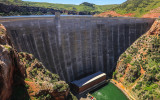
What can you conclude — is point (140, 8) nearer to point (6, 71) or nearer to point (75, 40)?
point (75, 40)

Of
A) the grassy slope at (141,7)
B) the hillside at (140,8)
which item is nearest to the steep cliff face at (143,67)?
the hillside at (140,8)

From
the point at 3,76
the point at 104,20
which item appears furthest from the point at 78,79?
the point at 3,76

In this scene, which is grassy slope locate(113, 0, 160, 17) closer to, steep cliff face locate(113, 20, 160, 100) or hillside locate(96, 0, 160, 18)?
hillside locate(96, 0, 160, 18)

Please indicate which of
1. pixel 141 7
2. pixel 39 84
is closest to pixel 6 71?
pixel 39 84

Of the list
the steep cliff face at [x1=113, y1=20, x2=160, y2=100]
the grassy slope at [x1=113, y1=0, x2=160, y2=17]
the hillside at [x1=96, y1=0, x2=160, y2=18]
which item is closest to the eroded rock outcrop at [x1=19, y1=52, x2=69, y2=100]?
the steep cliff face at [x1=113, y1=20, x2=160, y2=100]

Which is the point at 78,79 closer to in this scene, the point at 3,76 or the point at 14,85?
the point at 14,85

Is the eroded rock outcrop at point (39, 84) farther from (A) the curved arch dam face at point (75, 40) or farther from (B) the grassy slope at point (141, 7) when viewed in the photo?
(B) the grassy slope at point (141, 7)
